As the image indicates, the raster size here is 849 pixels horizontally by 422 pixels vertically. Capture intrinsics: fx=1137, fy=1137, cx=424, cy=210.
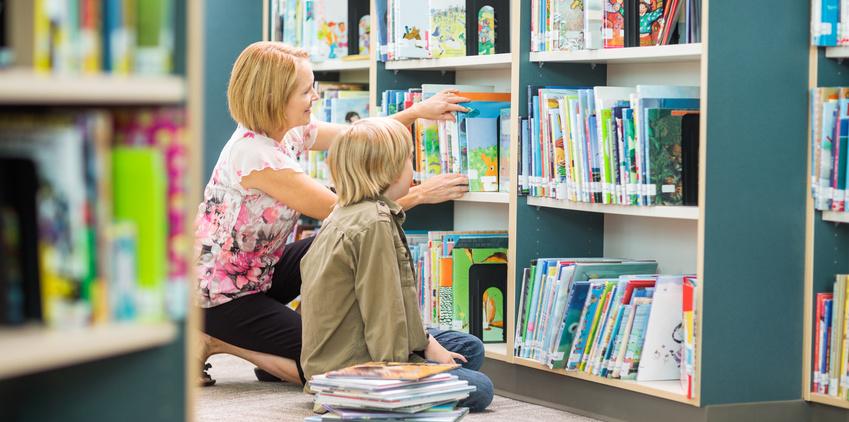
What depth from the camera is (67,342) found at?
1354 millimetres

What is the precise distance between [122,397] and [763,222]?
183 centimetres

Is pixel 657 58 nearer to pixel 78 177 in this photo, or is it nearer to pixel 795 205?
pixel 795 205

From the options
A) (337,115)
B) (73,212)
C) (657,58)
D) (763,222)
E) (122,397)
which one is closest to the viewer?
(73,212)

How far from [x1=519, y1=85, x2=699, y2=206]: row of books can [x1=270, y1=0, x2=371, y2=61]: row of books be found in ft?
3.58

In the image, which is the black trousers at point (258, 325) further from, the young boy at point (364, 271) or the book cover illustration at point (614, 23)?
the book cover illustration at point (614, 23)

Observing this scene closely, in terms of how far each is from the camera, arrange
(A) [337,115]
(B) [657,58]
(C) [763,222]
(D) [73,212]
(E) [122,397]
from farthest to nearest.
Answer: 1. (A) [337,115]
2. (B) [657,58]
3. (C) [763,222]
4. (E) [122,397]
5. (D) [73,212]

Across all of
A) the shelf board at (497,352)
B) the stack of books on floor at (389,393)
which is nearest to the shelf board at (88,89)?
the stack of books on floor at (389,393)

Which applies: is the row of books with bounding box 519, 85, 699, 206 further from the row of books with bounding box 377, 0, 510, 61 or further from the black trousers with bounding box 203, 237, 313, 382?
the black trousers with bounding box 203, 237, 313, 382

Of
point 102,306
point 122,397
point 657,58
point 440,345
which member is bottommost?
point 440,345

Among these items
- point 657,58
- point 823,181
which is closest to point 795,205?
point 823,181

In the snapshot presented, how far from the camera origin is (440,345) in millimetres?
3203

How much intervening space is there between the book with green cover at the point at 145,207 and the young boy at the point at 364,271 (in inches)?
56.9

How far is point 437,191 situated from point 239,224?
0.65m

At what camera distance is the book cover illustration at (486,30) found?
3.65m
